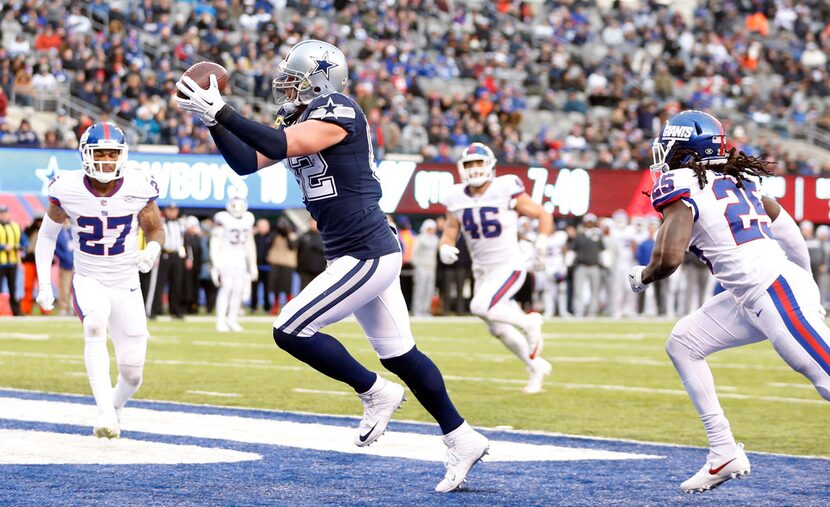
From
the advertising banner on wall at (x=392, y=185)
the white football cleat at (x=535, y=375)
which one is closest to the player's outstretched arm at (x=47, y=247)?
the white football cleat at (x=535, y=375)

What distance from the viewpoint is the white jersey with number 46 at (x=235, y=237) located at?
18.0m

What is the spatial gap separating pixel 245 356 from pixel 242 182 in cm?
812

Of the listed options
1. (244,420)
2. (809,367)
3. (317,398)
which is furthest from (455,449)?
(317,398)

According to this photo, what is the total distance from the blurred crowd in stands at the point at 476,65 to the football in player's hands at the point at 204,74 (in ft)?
51.3

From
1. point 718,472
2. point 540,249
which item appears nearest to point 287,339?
point 718,472

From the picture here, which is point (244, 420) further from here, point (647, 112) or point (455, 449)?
point (647, 112)

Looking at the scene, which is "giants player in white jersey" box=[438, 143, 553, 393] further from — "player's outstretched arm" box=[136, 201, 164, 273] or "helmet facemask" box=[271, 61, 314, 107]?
"helmet facemask" box=[271, 61, 314, 107]

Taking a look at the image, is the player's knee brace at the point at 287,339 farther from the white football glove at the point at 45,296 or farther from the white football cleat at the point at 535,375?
the white football cleat at the point at 535,375

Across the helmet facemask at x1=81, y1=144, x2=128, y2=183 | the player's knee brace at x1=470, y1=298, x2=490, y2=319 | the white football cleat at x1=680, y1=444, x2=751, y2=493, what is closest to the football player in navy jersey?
the white football cleat at x1=680, y1=444, x2=751, y2=493

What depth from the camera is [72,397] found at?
9.71 meters

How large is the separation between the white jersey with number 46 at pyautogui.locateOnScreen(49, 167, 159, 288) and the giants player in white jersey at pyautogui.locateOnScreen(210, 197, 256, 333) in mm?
10229

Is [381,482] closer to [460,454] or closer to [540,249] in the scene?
[460,454]

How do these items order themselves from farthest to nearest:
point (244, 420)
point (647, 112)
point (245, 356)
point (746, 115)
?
point (746, 115), point (647, 112), point (245, 356), point (244, 420)

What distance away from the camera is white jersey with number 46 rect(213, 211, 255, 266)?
18.0 metres
